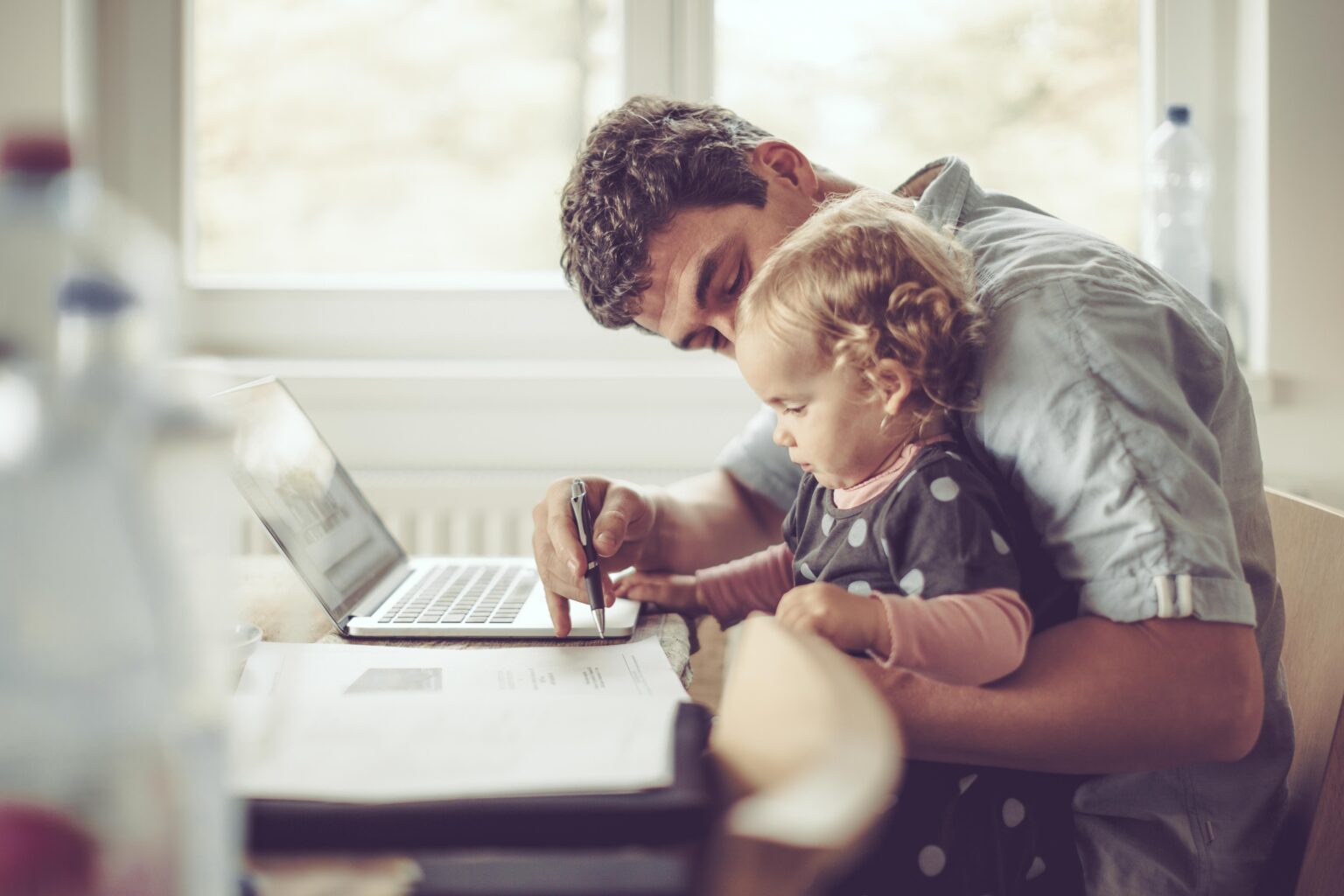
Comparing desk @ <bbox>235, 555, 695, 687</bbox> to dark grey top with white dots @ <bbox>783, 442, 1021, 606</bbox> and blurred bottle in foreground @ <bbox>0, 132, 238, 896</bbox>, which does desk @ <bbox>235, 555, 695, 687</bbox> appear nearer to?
dark grey top with white dots @ <bbox>783, 442, 1021, 606</bbox>

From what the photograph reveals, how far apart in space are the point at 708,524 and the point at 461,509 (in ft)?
2.71

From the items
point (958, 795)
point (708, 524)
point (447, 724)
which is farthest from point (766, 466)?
point (447, 724)

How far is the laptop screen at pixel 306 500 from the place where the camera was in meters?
0.98

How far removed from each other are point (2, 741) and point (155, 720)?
45 mm

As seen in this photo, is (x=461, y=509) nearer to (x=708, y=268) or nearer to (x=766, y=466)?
(x=766, y=466)

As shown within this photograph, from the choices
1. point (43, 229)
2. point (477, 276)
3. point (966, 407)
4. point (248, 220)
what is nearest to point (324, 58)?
point (248, 220)

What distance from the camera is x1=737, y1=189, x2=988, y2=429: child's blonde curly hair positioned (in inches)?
32.6

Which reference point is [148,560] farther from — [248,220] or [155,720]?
[248,220]

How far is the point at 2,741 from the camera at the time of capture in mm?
339

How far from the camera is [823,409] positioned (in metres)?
0.89

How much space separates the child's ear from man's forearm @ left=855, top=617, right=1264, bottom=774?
0.74ft

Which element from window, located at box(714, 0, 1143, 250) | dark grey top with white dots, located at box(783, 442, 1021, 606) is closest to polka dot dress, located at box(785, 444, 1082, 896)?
dark grey top with white dots, located at box(783, 442, 1021, 606)

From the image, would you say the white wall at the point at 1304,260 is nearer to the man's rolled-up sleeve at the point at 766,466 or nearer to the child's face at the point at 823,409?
the man's rolled-up sleeve at the point at 766,466

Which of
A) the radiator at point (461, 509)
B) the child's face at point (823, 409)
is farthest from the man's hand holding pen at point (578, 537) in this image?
the radiator at point (461, 509)
